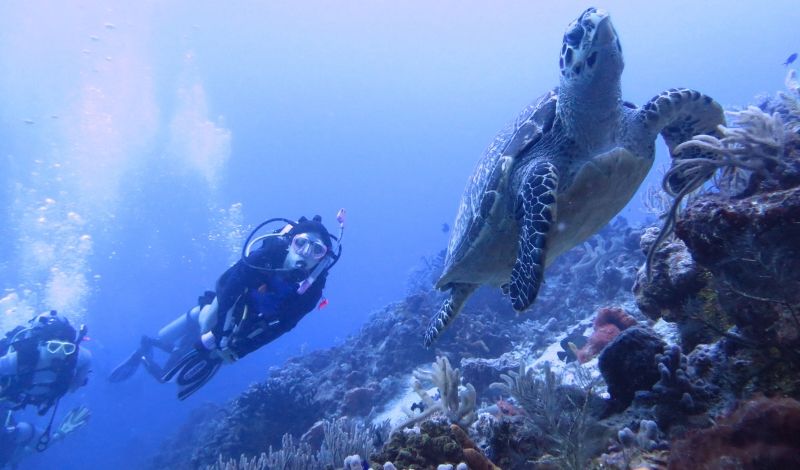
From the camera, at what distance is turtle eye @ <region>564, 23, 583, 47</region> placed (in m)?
3.72

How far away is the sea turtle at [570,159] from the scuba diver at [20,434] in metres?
14.1

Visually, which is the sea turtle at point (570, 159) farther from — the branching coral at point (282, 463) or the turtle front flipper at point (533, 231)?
the branching coral at point (282, 463)

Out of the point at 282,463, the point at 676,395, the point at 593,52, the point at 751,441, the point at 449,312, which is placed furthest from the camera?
the point at 449,312

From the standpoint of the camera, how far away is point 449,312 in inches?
216

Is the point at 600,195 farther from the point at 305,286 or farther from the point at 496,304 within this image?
the point at 496,304

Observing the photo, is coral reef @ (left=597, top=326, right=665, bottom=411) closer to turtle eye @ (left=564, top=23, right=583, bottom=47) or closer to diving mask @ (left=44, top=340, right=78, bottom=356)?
turtle eye @ (left=564, top=23, right=583, bottom=47)

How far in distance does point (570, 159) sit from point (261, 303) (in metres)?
5.82

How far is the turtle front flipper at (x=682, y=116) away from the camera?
3938 millimetres

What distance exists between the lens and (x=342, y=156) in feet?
365

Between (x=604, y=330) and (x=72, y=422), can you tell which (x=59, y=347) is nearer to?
(x=72, y=422)

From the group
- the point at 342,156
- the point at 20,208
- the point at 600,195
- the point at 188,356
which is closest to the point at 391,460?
the point at 600,195

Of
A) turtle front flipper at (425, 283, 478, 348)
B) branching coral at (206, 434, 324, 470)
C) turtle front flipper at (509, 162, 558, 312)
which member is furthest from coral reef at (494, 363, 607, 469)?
branching coral at (206, 434, 324, 470)

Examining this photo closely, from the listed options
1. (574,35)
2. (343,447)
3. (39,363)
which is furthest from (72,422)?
(574,35)

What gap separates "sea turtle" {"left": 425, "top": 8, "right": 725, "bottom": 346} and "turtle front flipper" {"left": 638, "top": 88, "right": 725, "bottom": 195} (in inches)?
0.4
